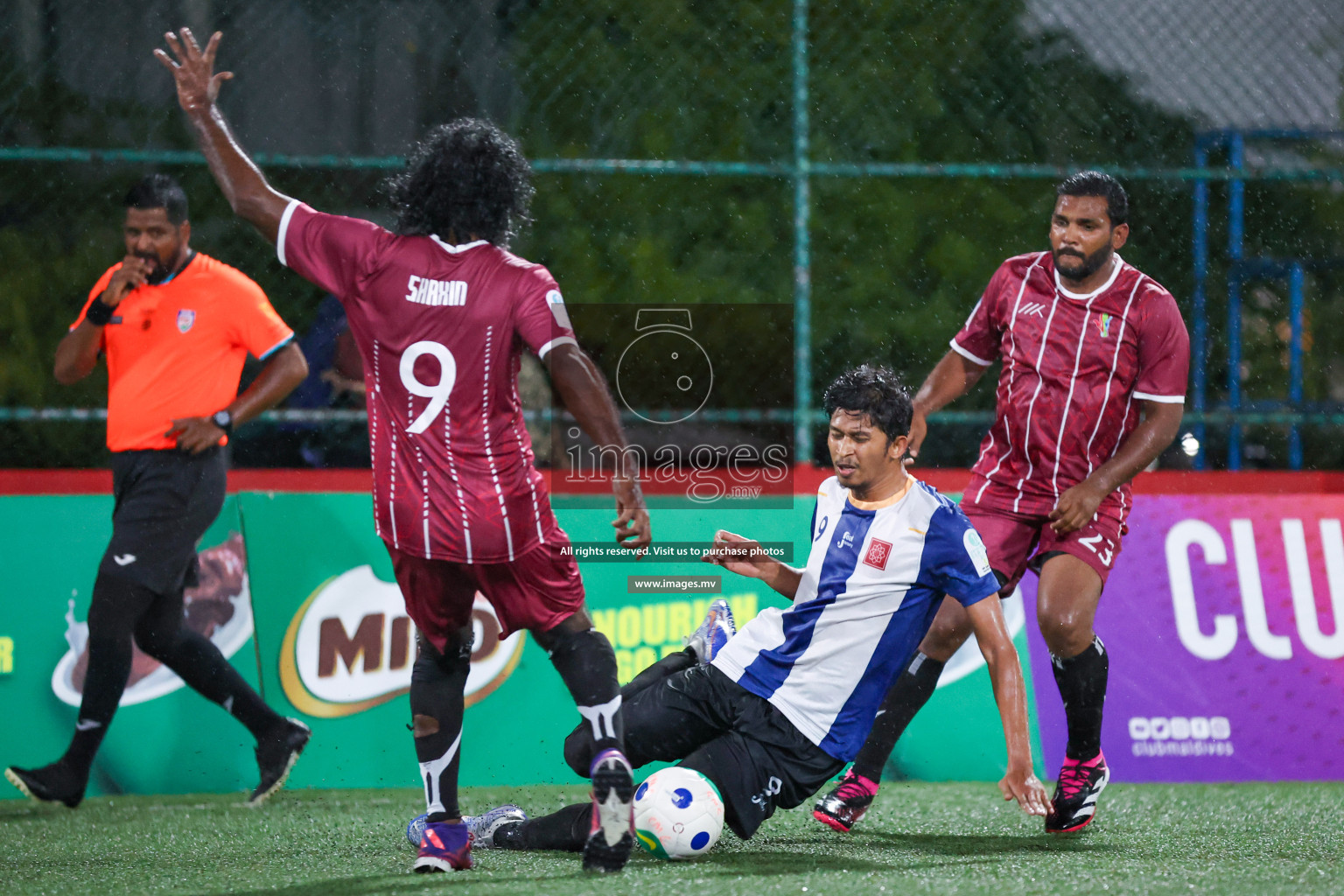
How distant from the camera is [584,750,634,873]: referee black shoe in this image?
11.1 feet

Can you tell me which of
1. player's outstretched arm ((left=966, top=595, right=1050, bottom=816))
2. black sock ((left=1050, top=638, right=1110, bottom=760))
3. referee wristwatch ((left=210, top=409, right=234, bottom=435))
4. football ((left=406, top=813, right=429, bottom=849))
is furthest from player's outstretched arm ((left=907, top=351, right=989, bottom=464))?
referee wristwatch ((left=210, top=409, right=234, bottom=435))

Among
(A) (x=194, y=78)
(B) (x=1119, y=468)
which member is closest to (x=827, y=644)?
(B) (x=1119, y=468)

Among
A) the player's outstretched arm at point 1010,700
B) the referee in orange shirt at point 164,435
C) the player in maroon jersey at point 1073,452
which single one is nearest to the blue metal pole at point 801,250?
the player in maroon jersey at point 1073,452

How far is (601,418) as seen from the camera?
3.43 m

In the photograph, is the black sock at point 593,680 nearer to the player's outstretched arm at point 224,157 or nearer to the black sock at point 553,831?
the black sock at point 553,831

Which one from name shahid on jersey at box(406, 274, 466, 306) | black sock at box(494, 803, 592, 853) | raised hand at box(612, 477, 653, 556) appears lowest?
black sock at box(494, 803, 592, 853)

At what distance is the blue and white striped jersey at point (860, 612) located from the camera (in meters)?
3.86

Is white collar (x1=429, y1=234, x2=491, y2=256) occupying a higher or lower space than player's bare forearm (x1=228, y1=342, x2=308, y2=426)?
higher

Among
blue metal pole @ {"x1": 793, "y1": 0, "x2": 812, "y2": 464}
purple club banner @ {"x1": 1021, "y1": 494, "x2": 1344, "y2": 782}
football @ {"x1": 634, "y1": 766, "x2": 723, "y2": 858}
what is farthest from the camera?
blue metal pole @ {"x1": 793, "y1": 0, "x2": 812, "y2": 464}

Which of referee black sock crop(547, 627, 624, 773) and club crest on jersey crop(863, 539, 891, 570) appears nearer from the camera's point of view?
referee black sock crop(547, 627, 624, 773)

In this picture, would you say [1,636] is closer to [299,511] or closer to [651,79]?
[299,511]

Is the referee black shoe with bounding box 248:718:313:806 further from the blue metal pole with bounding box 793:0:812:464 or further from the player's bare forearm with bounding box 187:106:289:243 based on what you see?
the blue metal pole with bounding box 793:0:812:464

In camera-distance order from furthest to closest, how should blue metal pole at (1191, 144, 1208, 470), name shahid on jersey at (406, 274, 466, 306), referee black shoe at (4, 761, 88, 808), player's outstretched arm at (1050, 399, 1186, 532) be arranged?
1. blue metal pole at (1191, 144, 1208, 470)
2. referee black shoe at (4, 761, 88, 808)
3. player's outstretched arm at (1050, 399, 1186, 532)
4. name shahid on jersey at (406, 274, 466, 306)

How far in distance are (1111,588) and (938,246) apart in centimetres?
288
